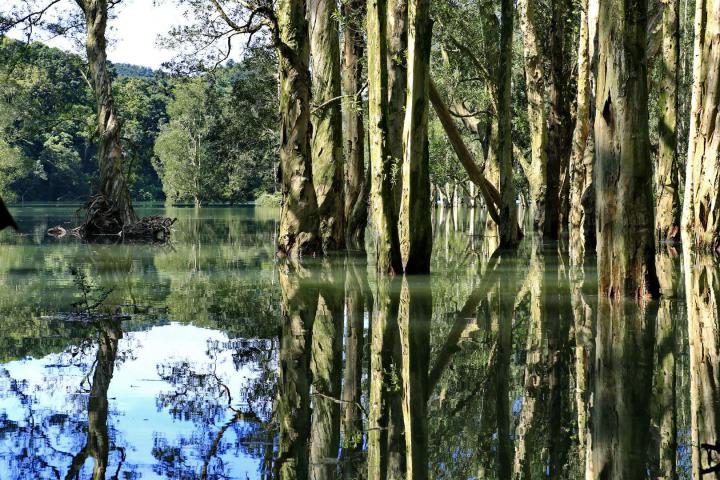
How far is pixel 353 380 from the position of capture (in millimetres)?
6594

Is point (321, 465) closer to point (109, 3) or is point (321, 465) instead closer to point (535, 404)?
point (535, 404)

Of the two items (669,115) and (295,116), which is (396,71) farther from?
(669,115)

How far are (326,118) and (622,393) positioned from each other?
15.5 m

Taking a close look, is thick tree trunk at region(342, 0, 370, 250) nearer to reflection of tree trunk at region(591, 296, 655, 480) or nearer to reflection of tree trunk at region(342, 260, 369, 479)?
reflection of tree trunk at region(342, 260, 369, 479)

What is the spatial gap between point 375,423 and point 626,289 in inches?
238

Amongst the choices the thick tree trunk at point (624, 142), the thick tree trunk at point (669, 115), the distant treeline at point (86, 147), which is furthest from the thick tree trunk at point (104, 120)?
the distant treeline at point (86, 147)

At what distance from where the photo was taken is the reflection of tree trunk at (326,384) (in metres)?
4.63

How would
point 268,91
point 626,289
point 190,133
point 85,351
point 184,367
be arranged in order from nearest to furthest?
point 184,367 → point 85,351 → point 626,289 → point 268,91 → point 190,133

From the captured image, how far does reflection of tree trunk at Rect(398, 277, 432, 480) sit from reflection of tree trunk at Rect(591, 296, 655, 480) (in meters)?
0.87

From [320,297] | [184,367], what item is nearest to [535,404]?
[184,367]

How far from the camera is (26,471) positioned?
4375 millimetres

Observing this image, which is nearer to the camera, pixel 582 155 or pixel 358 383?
pixel 358 383

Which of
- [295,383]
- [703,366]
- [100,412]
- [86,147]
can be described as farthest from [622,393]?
[86,147]

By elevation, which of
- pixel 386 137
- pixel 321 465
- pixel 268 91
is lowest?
pixel 321 465
